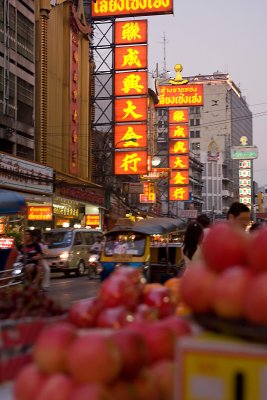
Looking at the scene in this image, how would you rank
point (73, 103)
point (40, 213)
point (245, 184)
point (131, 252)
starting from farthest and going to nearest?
1. point (245, 184)
2. point (73, 103)
3. point (40, 213)
4. point (131, 252)

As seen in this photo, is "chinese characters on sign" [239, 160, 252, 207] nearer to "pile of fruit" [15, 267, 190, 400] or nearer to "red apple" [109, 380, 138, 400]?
"pile of fruit" [15, 267, 190, 400]

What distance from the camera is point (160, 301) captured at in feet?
9.68

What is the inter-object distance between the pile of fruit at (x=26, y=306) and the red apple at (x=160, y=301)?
0.43 metres

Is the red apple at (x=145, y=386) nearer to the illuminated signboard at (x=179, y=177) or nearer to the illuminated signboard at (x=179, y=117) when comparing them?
the illuminated signboard at (x=179, y=177)

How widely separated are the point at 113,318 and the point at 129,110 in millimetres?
36150

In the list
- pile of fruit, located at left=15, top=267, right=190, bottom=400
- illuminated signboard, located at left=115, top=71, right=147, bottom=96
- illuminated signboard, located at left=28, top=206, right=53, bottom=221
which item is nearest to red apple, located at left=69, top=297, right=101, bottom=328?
pile of fruit, located at left=15, top=267, right=190, bottom=400

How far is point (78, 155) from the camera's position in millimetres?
40438

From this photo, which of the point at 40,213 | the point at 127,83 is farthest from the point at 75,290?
the point at 127,83

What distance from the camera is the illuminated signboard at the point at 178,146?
179ft

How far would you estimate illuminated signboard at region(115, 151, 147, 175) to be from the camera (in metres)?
38.5

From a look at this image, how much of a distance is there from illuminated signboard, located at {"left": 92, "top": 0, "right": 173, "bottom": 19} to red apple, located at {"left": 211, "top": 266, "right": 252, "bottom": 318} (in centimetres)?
3899

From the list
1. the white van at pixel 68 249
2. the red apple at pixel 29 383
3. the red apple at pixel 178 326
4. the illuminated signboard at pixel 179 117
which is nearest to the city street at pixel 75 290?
the white van at pixel 68 249

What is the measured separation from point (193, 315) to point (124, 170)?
36753 mm

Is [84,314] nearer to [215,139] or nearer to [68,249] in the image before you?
[68,249]
